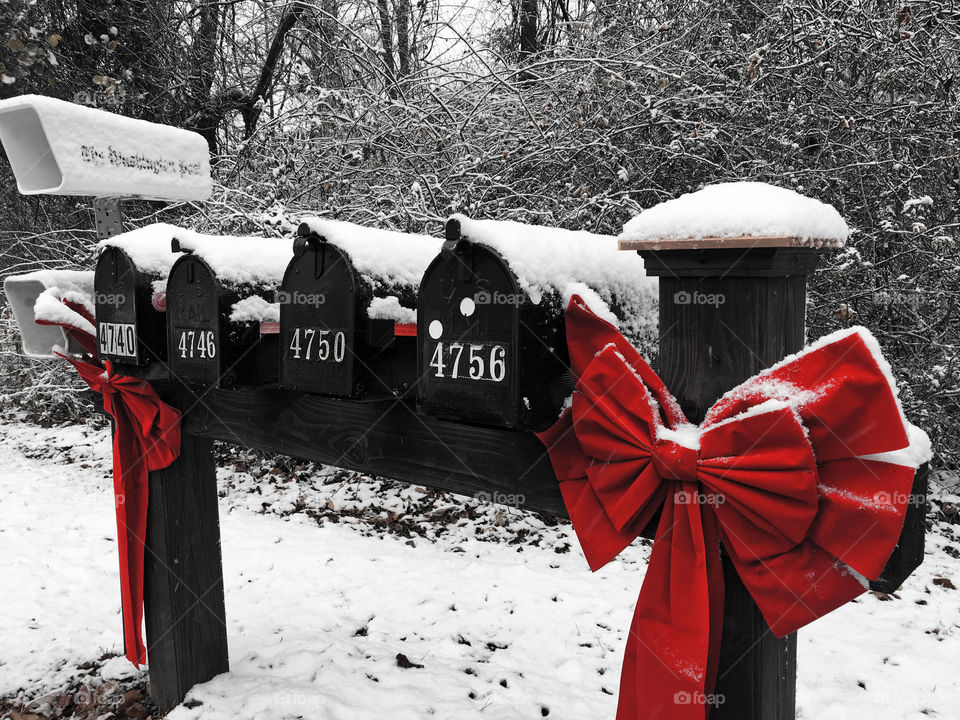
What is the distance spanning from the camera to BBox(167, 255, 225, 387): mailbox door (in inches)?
63.8

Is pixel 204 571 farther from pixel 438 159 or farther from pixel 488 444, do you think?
pixel 438 159

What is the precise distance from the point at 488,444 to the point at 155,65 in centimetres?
660

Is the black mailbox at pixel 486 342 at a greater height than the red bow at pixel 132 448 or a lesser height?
greater

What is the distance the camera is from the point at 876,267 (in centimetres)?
368

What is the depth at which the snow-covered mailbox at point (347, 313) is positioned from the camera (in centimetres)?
141

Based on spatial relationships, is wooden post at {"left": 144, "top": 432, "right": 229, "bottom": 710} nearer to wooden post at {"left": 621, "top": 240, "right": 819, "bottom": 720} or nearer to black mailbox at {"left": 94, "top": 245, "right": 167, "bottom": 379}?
black mailbox at {"left": 94, "top": 245, "right": 167, "bottom": 379}

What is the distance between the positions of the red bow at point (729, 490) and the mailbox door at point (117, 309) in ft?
4.19

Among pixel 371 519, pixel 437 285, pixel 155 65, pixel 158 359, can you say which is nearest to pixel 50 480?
pixel 371 519

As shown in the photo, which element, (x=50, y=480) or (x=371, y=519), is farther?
(x=50, y=480)

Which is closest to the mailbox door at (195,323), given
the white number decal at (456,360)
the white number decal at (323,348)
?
the white number decal at (323,348)

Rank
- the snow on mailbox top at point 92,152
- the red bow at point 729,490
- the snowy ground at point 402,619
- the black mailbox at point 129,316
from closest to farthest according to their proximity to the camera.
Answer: the red bow at point 729,490
the black mailbox at point 129,316
the snow on mailbox top at point 92,152
the snowy ground at point 402,619

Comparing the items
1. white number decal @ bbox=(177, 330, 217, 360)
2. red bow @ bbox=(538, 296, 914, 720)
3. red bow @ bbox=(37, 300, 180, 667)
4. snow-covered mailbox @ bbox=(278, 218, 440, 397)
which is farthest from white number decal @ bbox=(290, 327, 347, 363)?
red bow @ bbox=(37, 300, 180, 667)

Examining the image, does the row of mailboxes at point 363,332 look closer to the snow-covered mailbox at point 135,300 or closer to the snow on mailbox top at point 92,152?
the snow-covered mailbox at point 135,300

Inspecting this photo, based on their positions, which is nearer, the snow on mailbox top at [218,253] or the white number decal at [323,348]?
the white number decal at [323,348]
